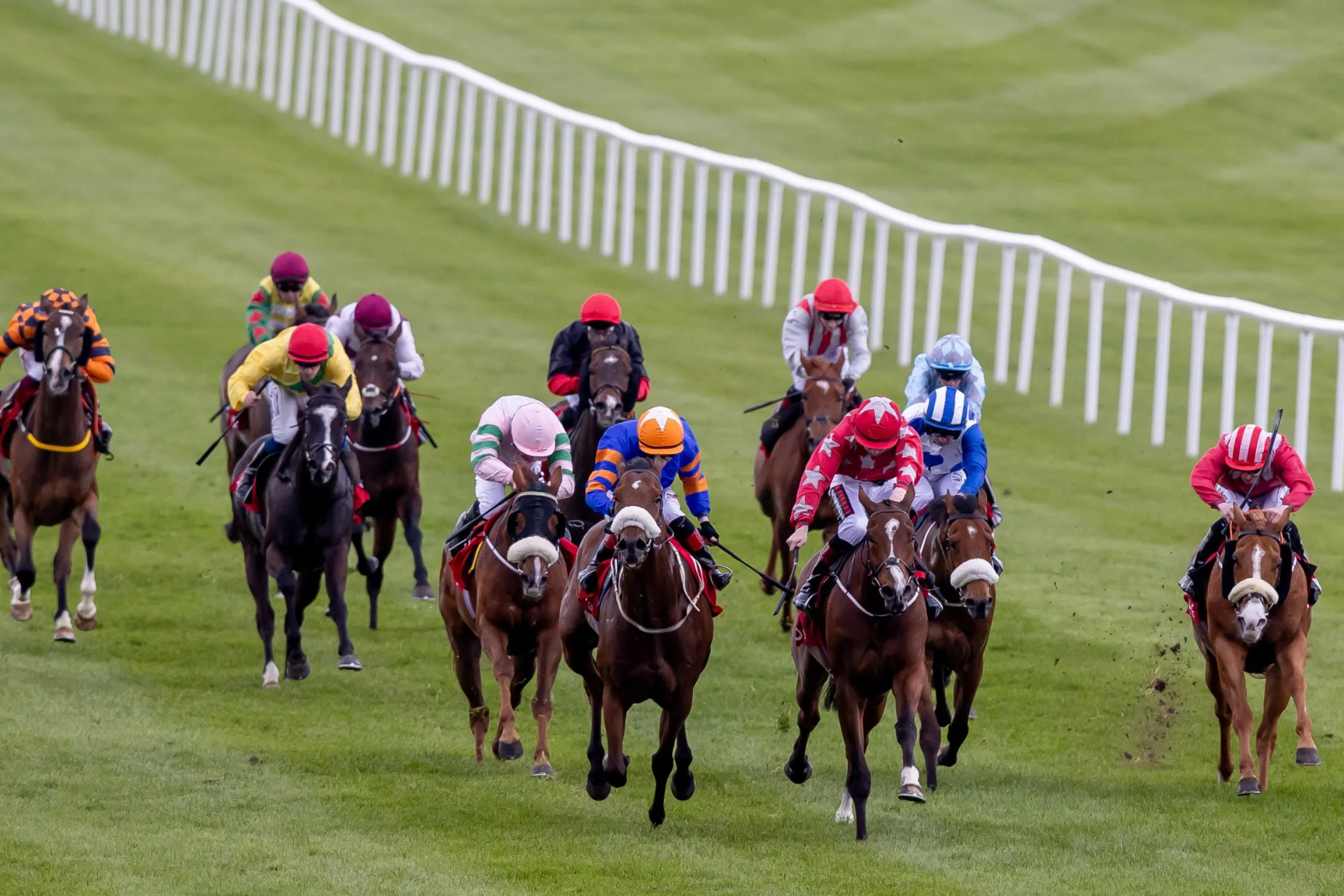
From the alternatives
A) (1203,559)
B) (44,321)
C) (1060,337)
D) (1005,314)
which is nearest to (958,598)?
(1203,559)

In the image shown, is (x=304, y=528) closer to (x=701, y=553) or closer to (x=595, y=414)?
(x=595, y=414)

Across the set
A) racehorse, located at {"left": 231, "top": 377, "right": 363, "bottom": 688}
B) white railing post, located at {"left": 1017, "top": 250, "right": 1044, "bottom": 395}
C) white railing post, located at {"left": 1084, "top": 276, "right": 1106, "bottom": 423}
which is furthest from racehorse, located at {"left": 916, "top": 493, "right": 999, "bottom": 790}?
white railing post, located at {"left": 1017, "top": 250, "right": 1044, "bottom": 395}

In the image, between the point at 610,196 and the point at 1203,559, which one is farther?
the point at 610,196

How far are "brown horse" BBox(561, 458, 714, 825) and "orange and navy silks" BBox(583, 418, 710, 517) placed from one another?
297mm

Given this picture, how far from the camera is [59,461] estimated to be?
13477 mm

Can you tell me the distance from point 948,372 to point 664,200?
39.8 feet

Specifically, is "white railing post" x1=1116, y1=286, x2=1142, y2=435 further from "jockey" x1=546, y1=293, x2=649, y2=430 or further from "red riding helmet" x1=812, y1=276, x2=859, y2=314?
"jockey" x1=546, y1=293, x2=649, y2=430

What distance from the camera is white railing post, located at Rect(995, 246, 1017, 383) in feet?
62.3

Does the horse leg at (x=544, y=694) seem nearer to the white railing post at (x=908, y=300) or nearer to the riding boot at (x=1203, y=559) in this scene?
the riding boot at (x=1203, y=559)

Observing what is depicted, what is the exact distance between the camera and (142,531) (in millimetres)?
16625

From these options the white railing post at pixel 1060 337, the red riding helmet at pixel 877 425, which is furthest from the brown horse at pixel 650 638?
the white railing post at pixel 1060 337

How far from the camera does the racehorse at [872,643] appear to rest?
9625 millimetres

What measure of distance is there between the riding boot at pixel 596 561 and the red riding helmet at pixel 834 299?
3.98 metres

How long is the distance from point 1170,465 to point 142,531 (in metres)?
8.26
